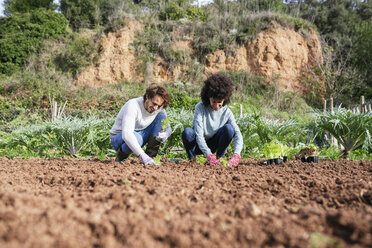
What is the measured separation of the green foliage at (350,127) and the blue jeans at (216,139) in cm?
137

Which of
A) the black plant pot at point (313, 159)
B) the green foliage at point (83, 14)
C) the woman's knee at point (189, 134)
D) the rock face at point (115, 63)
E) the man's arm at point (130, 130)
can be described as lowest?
the black plant pot at point (313, 159)

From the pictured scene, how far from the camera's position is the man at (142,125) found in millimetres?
2689

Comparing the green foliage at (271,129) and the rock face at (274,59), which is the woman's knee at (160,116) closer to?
the green foliage at (271,129)

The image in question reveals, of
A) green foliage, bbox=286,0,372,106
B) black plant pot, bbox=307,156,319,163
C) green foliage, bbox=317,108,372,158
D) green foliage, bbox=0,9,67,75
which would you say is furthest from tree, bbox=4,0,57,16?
black plant pot, bbox=307,156,319,163

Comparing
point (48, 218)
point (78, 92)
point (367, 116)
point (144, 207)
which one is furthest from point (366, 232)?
point (78, 92)

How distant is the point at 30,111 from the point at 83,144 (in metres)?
5.91

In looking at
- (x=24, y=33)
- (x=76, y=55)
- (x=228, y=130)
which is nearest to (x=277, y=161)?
(x=228, y=130)

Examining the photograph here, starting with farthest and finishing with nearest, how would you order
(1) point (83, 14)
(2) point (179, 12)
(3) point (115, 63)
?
1. (2) point (179, 12)
2. (1) point (83, 14)
3. (3) point (115, 63)

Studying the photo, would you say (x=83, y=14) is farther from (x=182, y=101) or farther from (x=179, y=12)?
(x=182, y=101)

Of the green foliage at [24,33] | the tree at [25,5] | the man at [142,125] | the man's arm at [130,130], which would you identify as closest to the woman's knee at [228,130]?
the man at [142,125]

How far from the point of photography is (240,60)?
14430mm

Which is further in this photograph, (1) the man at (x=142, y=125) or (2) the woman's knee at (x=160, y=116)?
(2) the woman's knee at (x=160, y=116)

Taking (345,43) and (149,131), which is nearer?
(149,131)

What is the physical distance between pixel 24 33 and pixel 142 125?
13187 mm
